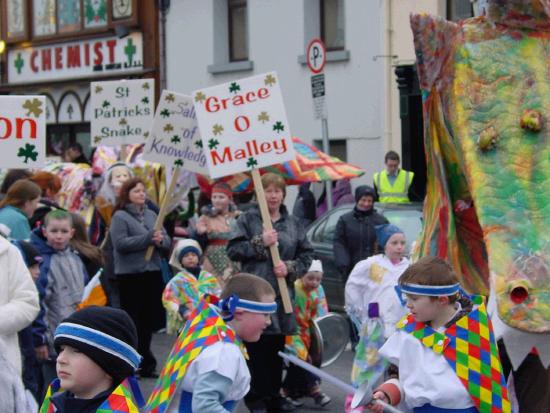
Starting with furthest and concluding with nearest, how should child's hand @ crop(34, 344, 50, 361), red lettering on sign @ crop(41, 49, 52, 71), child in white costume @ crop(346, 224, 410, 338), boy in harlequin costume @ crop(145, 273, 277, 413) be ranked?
red lettering on sign @ crop(41, 49, 52, 71), child in white costume @ crop(346, 224, 410, 338), child's hand @ crop(34, 344, 50, 361), boy in harlequin costume @ crop(145, 273, 277, 413)

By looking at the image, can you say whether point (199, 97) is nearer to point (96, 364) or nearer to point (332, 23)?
point (96, 364)

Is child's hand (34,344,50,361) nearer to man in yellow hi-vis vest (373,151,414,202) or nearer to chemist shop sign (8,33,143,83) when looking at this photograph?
man in yellow hi-vis vest (373,151,414,202)

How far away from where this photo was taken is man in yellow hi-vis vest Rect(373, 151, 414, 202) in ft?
58.9

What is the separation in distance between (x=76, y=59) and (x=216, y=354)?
2549 cm

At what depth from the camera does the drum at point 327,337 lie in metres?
11.0

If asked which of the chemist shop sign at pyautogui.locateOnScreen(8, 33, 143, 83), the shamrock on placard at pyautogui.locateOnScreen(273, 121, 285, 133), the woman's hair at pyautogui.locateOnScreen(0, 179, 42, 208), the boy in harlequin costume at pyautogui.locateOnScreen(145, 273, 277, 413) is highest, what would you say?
the chemist shop sign at pyautogui.locateOnScreen(8, 33, 143, 83)

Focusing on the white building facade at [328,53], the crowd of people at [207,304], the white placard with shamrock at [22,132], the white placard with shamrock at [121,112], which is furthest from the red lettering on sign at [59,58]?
the white placard with shamrock at [22,132]

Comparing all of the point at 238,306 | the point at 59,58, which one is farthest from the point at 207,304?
the point at 59,58

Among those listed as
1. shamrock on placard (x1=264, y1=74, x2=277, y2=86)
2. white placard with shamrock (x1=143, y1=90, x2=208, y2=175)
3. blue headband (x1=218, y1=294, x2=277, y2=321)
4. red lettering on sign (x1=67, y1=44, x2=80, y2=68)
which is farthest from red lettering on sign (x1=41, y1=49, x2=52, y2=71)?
blue headband (x1=218, y1=294, x2=277, y2=321)

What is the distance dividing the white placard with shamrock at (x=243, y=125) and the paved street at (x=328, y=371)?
181 centimetres

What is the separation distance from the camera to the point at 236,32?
87.8 feet

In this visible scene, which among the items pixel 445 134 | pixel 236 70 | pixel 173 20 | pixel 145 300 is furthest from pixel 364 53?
pixel 445 134

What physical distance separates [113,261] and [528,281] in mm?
7563

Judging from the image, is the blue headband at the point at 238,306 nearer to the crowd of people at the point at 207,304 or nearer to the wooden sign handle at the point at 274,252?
the crowd of people at the point at 207,304
